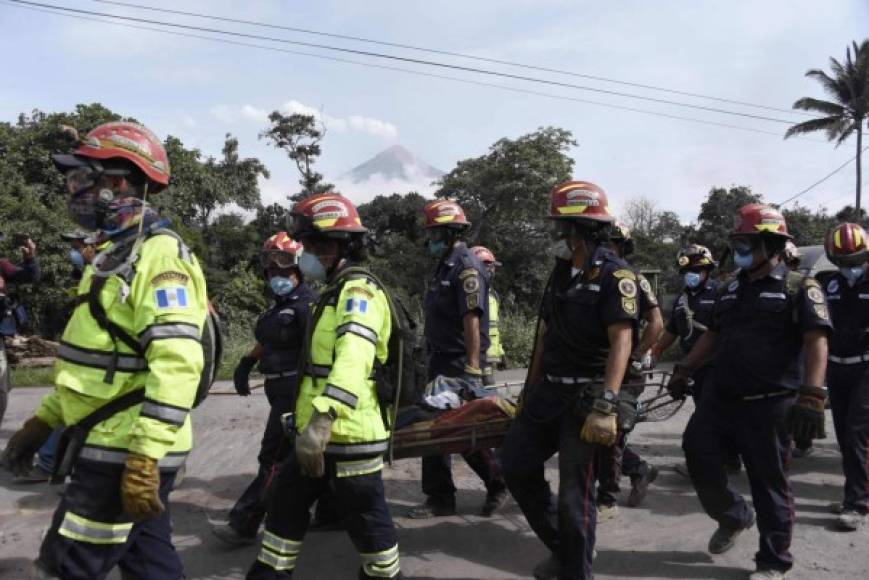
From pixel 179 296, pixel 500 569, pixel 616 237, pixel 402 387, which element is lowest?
pixel 500 569

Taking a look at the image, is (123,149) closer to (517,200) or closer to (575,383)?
(575,383)

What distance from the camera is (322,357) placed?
343 centimetres

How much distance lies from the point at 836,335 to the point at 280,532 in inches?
168

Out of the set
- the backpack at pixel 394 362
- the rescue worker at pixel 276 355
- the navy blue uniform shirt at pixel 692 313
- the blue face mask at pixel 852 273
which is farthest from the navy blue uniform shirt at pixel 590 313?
the navy blue uniform shirt at pixel 692 313

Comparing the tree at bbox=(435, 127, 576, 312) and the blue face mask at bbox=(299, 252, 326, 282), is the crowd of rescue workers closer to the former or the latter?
the blue face mask at bbox=(299, 252, 326, 282)

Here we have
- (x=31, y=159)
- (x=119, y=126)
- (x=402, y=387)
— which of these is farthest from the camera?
(x=31, y=159)

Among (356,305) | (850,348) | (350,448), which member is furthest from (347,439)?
(850,348)

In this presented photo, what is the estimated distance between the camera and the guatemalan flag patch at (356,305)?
130 inches

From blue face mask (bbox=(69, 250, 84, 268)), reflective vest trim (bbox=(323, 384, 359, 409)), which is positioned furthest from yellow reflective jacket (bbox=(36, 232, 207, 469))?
blue face mask (bbox=(69, 250, 84, 268))

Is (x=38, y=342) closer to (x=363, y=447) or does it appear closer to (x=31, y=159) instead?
Result: (x=31, y=159)

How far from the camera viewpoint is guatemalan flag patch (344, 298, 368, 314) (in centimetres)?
329

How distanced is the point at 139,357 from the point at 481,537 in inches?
114

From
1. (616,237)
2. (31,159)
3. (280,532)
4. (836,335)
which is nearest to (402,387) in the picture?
(280,532)

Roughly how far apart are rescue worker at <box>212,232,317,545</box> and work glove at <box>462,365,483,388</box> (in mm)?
1188
